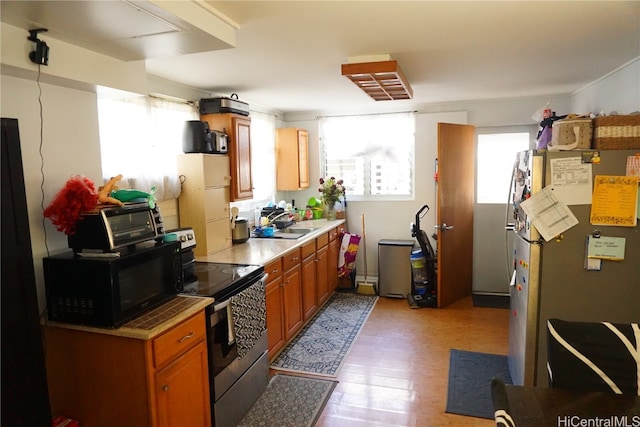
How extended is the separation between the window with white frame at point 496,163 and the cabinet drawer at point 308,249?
2.19m

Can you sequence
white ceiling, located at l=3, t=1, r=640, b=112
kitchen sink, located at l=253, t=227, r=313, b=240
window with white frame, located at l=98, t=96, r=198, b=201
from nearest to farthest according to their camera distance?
white ceiling, located at l=3, t=1, r=640, b=112 → window with white frame, located at l=98, t=96, r=198, b=201 → kitchen sink, located at l=253, t=227, r=313, b=240

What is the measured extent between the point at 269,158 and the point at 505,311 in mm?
3159

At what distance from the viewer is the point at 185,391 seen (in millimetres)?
2012

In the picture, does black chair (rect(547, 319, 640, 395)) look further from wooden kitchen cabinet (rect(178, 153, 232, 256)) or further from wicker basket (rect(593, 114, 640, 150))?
wooden kitchen cabinet (rect(178, 153, 232, 256))

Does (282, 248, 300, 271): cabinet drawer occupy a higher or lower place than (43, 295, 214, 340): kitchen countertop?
lower

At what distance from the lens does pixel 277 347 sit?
10.8 ft

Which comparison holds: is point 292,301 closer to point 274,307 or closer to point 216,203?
point 274,307

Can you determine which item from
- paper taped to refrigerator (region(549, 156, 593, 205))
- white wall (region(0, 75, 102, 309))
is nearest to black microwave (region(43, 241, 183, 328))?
white wall (region(0, 75, 102, 309))

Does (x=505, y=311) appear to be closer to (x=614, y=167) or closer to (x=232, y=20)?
(x=614, y=167)

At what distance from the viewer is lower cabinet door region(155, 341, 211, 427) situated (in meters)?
1.85

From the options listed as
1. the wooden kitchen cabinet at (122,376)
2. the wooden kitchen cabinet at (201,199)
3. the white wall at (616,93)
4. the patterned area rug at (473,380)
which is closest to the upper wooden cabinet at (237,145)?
the wooden kitchen cabinet at (201,199)

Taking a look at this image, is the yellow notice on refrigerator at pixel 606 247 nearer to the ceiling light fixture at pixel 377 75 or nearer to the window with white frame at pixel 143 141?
the ceiling light fixture at pixel 377 75

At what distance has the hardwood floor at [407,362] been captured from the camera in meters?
2.56

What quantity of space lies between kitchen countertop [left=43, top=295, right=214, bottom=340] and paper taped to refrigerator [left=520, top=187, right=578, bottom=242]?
192 centimetres
